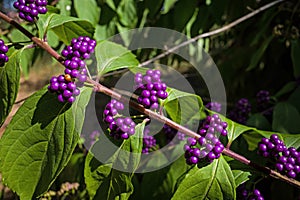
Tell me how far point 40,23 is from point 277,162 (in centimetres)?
87

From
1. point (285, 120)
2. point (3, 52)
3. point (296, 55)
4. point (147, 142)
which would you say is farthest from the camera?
point (296, 55)

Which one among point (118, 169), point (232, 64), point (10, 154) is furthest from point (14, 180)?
point (232, 64)

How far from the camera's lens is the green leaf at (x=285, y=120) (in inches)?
78.4

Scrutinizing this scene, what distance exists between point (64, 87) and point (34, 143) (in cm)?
24

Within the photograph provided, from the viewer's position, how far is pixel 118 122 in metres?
1.17

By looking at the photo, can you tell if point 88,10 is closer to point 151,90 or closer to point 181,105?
point 181,105

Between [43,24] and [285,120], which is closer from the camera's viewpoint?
[43,24]

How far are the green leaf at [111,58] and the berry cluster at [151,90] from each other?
5.0 inches

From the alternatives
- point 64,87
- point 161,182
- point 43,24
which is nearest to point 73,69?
point 64,87

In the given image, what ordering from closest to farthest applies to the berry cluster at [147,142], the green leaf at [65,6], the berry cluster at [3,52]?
the berry cluster at [3,52] < the berry cluster at [147,142] < the green leaf at [65,6]

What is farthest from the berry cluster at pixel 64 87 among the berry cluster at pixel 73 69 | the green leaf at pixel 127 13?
the green leaf at pixel 127 13

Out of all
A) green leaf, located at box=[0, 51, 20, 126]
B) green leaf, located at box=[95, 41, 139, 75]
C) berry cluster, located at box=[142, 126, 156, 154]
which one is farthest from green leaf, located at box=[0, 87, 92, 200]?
berry cluster, located at box=[142, 126, 156, 154]

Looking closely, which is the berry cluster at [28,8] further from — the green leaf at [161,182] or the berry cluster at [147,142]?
the green leaf at [161,182]

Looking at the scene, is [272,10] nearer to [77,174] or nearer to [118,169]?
[77,174]
